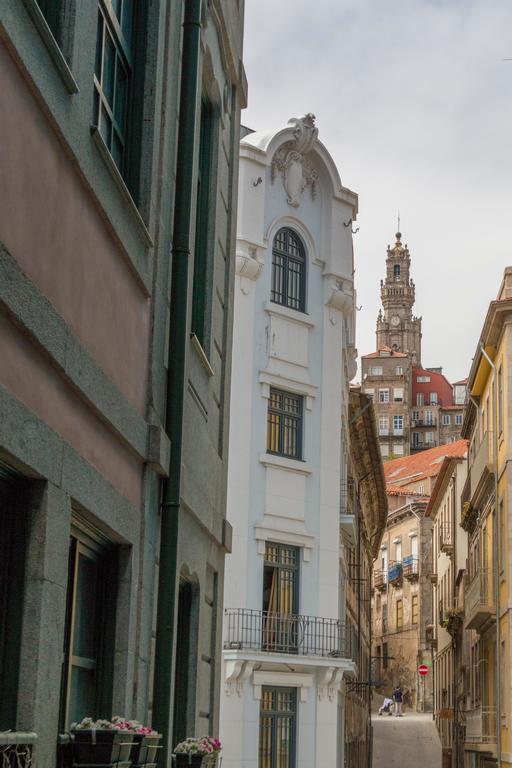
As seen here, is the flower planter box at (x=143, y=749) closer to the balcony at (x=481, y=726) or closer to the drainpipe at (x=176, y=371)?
the drainpipe at (x=176, y=371)

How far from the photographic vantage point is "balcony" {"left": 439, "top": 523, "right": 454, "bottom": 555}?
197ft

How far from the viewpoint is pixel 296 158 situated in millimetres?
30188

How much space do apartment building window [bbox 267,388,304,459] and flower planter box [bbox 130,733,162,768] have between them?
66.5 ft

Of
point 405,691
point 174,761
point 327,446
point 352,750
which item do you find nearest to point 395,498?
point 405,691

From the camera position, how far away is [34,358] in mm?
6340

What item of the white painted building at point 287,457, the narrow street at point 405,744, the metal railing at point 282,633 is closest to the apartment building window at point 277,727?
the white painted building at point 287,457

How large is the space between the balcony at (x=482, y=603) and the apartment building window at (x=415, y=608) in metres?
53.7

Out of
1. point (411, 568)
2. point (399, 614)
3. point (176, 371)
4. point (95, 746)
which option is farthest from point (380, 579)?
point (95, 746)

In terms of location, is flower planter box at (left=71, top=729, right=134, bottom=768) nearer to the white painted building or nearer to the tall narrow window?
the tall narrow window

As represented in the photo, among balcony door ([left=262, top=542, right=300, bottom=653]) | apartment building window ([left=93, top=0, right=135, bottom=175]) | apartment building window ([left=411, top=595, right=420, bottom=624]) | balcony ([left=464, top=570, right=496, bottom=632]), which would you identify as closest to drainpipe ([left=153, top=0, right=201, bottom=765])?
apartment building window ([left=93, top=0, right=135, bottom=175])

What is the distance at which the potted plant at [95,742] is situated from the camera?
693cm

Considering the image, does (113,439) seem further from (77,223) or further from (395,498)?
(395,498)

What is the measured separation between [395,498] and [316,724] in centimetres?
7795

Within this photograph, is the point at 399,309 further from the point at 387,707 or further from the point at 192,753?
the point at 192,753
